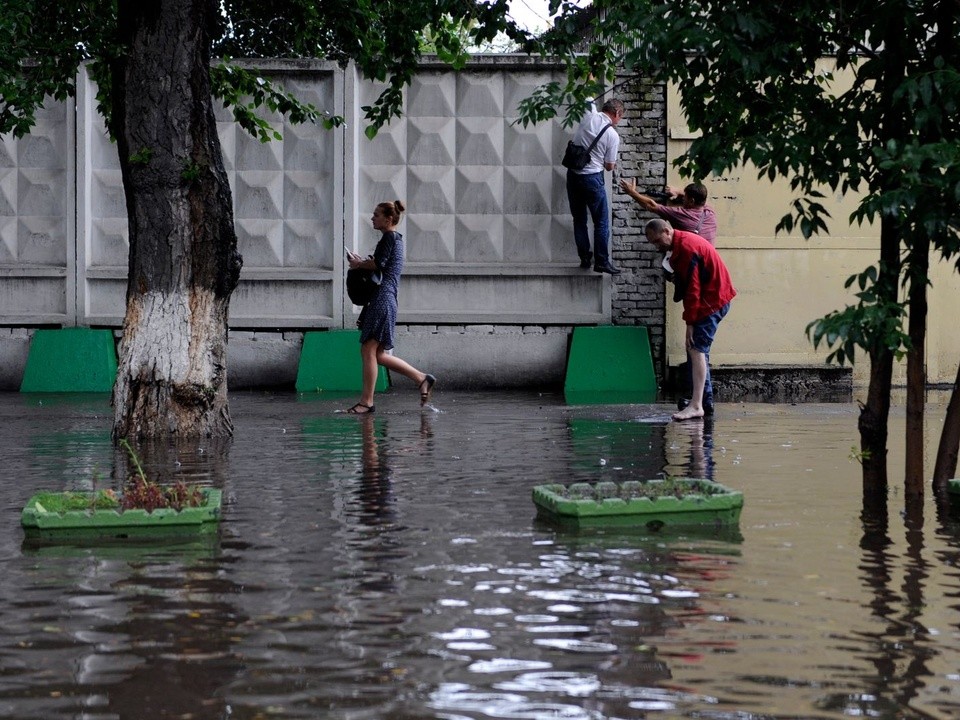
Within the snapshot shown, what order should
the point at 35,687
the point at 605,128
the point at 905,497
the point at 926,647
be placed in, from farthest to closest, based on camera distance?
the point at 605,128
the point at 905,497
the point at 926,647
the point at 35,687

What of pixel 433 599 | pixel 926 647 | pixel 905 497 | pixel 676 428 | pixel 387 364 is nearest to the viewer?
pixel 926 647

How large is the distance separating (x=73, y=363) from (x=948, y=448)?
1157cm

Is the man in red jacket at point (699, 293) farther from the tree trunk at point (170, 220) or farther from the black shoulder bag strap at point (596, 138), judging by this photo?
the tree trunk at point (170, 220)

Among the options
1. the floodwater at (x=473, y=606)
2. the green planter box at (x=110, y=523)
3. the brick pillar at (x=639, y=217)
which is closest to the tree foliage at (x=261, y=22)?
the brick pillar at (x=639, y=217)

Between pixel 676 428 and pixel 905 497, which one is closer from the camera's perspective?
pixel 905 497

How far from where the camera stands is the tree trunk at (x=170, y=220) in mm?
10938

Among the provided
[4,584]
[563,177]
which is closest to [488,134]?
[563,177]

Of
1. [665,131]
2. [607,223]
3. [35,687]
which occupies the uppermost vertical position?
[665,131]

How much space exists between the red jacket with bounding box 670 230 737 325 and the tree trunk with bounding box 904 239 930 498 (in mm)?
5231

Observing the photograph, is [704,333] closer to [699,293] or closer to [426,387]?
[699,293]

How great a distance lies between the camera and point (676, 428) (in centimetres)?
1220

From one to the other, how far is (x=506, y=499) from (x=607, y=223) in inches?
355

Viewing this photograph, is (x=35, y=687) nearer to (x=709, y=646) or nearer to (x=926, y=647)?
(x=709, y=646)

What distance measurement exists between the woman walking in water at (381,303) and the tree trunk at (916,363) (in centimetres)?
670
